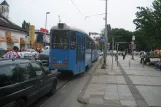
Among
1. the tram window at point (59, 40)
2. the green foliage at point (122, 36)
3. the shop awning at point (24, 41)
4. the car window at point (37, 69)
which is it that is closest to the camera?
the car window at point (37, 69)

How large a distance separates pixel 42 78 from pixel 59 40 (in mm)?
6522

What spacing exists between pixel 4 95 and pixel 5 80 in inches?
17.3

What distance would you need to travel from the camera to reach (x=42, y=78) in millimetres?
8391

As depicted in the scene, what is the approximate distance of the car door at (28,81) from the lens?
6785 millimetres

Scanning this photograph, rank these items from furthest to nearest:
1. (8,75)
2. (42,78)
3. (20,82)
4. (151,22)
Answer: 1. (151,22)
2. (42,78)
3. (20,82)
4. (8,75)

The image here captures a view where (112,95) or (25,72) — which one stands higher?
(25,72)

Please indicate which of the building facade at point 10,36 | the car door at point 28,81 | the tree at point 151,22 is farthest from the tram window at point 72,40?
the building facade at point 10,36

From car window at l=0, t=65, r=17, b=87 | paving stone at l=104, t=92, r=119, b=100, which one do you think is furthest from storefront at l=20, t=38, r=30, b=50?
car window at l=0, t=65, r=17, b=87

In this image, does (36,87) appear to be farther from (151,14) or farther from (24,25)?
(24,25)

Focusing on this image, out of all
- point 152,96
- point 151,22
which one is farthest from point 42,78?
point 151,22

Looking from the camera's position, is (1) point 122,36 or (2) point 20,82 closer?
(2) point 20,82

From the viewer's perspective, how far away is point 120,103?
28.7 feet

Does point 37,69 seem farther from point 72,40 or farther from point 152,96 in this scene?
point 72,40

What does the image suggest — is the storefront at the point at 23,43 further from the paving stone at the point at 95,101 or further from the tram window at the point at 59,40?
the paving stone at the point at 95,101
